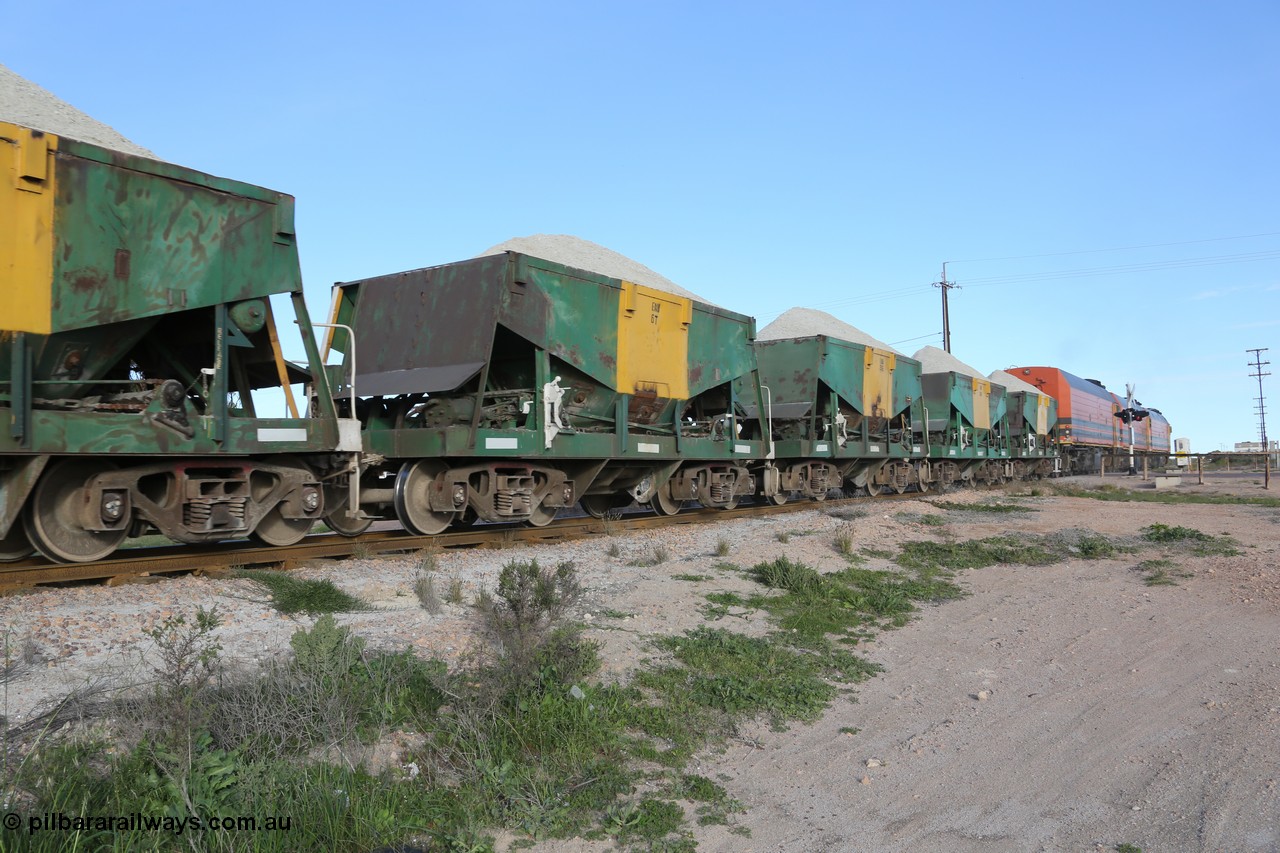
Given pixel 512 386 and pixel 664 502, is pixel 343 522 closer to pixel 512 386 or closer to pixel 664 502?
pixel 512 386

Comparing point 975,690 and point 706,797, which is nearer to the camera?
point 706,797

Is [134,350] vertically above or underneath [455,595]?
above

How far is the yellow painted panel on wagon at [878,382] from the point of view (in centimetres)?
2044

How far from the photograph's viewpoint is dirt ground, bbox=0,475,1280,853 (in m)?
3.58

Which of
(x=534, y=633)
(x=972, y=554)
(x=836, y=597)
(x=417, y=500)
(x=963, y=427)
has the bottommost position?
(x=836, y=597)

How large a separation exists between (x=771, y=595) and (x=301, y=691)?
4629 mm

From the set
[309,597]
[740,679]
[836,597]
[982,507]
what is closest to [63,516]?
[309,597]

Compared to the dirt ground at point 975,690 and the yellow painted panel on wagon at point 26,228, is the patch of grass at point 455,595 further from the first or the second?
the yellow painted panel on wagon at point 26,228

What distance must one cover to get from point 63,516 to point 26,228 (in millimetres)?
2425

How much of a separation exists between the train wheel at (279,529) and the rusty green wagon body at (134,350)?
5cm

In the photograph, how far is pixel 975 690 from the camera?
5367 mm

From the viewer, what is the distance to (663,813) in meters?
3.68

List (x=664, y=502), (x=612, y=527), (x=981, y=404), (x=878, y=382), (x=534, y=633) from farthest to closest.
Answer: (x=981, y=404), (x=878, y=382), (x=664, y=502), (x=612, y=527), (x=534, y=633)

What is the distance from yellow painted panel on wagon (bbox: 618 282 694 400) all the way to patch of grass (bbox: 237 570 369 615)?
6237 millimetres
